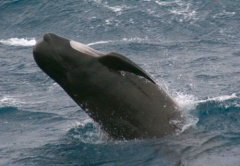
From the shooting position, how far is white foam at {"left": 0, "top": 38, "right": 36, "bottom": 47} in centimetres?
2988

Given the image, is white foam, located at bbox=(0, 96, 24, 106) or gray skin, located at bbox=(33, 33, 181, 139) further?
white foam, located at bbox=(0, 96, 24, 106)

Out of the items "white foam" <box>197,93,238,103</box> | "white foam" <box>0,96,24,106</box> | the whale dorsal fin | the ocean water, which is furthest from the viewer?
"white foam" <box>0,96,24,106</box>

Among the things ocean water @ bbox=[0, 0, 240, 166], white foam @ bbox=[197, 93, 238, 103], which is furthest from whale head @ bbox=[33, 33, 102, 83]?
white foam @ bbox=[197, 93, 238, 103]

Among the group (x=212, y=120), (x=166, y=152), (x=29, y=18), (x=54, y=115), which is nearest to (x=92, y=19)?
(x=29, y=18)

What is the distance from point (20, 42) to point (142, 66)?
7321 mm

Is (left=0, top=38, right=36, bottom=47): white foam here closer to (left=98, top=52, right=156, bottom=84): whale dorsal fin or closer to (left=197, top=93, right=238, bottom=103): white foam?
(left=197, top=93, right=238, bottom=103): white foam

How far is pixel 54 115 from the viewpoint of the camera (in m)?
21.0

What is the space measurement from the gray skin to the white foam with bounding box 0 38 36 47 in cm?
1264

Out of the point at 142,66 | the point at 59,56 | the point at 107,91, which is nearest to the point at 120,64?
the point at 107,91

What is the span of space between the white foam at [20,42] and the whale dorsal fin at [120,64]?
1313cm

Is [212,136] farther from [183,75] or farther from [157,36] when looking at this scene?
[157,36]

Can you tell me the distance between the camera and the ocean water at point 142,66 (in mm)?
16781

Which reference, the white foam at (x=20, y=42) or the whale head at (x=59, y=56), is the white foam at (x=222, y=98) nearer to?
the whale head at (x=59, y=56)

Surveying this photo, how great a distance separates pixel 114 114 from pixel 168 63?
26.9 ft
